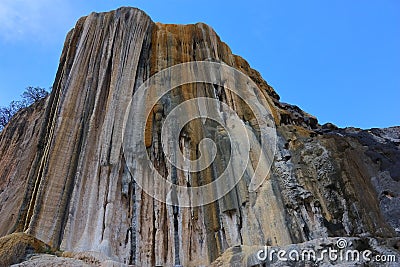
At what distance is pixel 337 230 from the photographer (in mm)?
11875

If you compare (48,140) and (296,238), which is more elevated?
(48,140)

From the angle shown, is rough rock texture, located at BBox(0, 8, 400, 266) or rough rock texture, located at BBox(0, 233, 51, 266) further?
rough rock texture, located at BBox(0, 8, 400, 266)

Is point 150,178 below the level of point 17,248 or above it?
above

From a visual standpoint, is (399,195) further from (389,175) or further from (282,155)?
(282,155)

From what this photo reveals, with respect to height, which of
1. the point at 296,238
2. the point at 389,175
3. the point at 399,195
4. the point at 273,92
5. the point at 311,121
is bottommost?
the point at 296,238

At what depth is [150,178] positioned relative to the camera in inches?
543

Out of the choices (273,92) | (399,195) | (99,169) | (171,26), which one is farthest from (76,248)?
(273,92)

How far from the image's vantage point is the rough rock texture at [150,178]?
12.1 m

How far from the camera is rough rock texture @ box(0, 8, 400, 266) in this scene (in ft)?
39.7

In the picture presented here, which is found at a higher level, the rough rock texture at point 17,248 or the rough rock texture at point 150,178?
the rough rock texture at point 150,178

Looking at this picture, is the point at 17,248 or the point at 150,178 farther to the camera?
the point at 150,178

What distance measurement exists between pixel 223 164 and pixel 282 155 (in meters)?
1.97

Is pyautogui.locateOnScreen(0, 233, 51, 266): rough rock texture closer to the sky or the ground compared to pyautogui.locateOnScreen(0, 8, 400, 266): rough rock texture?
closer to the ground

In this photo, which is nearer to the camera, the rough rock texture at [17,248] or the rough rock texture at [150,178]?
the rough rock texture at [17,248]
